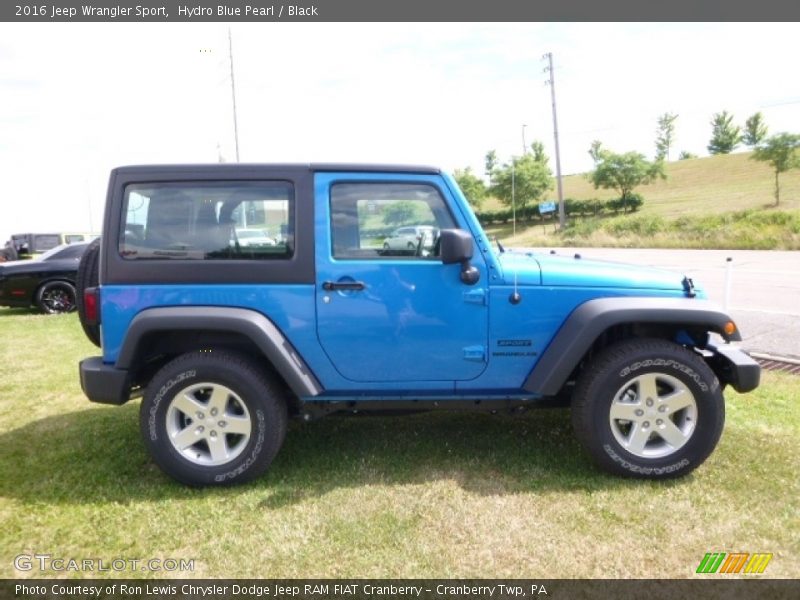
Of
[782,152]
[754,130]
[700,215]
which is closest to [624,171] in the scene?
[782,152]

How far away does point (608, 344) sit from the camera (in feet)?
11.4

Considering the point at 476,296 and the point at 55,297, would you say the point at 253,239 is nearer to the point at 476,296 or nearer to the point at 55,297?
the point at 476,296

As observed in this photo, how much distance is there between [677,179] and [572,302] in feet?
200

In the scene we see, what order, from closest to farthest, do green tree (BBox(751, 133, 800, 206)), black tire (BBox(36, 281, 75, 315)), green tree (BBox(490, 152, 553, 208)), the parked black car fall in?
the parked black car < black tire (BBox(36, 281, 75, 315)) < green tree (BBox(751, 133, 800, 206)) < green tree (BBox(490, 152, 553, 208))

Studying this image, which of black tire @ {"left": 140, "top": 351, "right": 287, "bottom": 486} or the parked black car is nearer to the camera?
black tire @ {"left": 140, "top": 351, "right": 287, "bottom": 486}

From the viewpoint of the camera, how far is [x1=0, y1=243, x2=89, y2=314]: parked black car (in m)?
10.1

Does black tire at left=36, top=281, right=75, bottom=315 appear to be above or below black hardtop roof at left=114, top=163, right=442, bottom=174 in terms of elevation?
below

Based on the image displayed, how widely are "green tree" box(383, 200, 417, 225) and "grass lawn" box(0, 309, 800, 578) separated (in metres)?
1.54

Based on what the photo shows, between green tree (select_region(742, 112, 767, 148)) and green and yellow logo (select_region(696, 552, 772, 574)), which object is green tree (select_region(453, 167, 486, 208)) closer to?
green tree (select_region(742, 112, 767, 148))

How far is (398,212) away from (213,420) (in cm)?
166

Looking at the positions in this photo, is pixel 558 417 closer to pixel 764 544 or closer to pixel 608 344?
pixel 608 344

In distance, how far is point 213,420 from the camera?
3305 millimetres

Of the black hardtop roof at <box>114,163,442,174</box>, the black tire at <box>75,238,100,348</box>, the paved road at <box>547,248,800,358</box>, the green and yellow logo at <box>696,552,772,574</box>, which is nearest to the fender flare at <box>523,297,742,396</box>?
the green and yellow logo at <box>696,552,772,574</box>

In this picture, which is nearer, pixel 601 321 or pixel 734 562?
pixel 734 562
